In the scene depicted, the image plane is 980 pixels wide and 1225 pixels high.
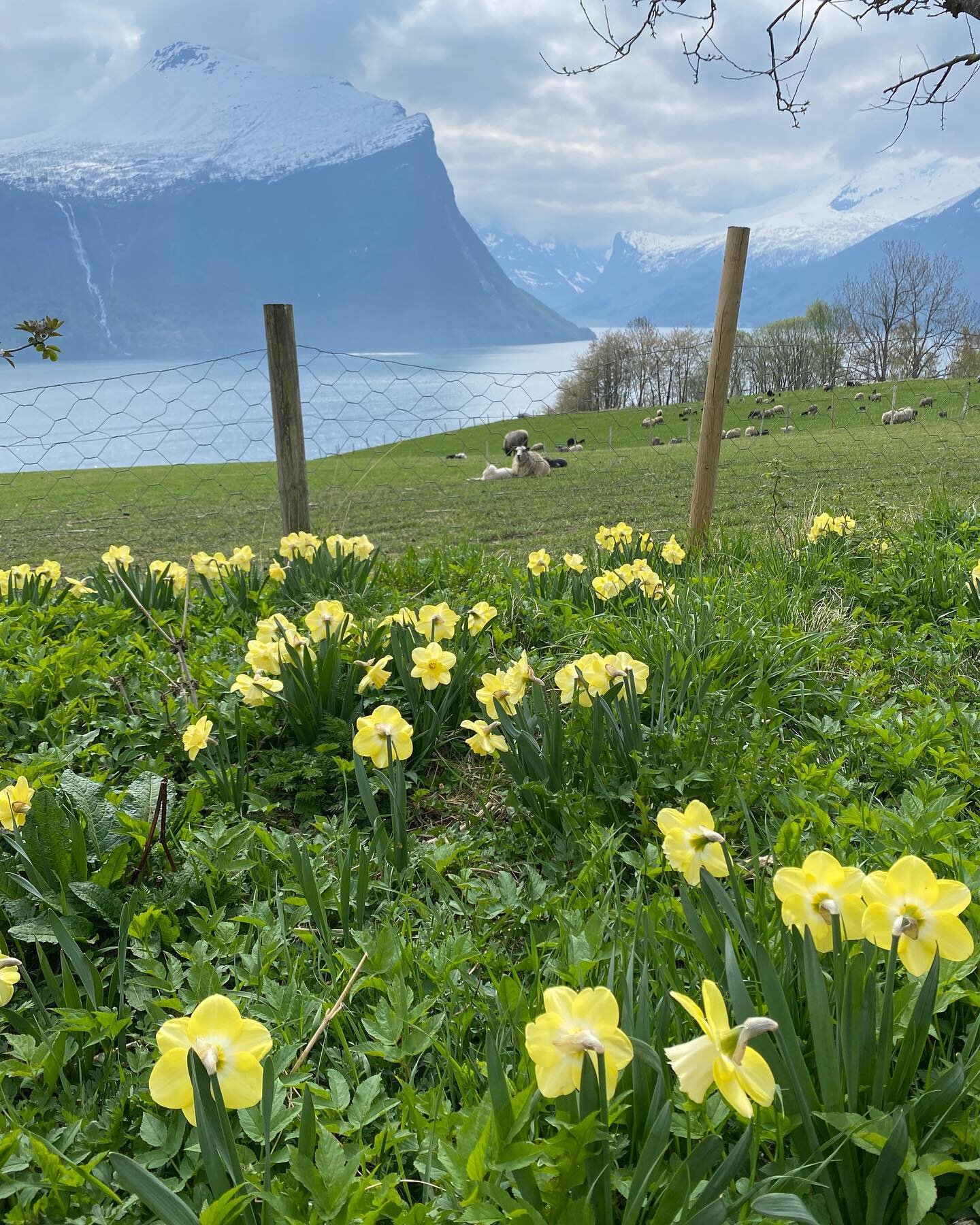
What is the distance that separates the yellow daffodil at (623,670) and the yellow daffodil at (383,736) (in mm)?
556

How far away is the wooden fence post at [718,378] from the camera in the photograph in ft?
14.1

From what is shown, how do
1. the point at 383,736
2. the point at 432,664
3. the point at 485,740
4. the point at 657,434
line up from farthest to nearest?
the point at 657,434 → the point at 432,664 → the point at 485,740 → the point at 383,736

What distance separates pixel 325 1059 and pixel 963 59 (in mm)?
7583

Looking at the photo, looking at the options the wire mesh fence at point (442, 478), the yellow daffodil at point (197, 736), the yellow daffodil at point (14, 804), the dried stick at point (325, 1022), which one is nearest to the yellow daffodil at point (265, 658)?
the yellow daffodil at point (197, 736)

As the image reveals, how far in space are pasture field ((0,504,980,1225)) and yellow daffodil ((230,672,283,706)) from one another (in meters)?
0.01

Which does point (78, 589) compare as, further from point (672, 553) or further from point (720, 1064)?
point (720, 1064)

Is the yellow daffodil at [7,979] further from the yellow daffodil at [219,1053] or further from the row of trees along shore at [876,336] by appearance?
the row of trees along shore at [876,336]

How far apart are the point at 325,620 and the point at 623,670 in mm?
1003

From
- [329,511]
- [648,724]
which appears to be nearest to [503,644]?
[648,724]

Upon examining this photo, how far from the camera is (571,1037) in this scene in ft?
2.54

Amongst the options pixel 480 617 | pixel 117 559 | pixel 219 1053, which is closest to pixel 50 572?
pixel 117 559

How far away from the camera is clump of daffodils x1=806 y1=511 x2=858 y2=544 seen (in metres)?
4.09

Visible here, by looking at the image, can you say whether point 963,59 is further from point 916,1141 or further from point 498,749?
point 916,1141

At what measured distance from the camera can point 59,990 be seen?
136cm
